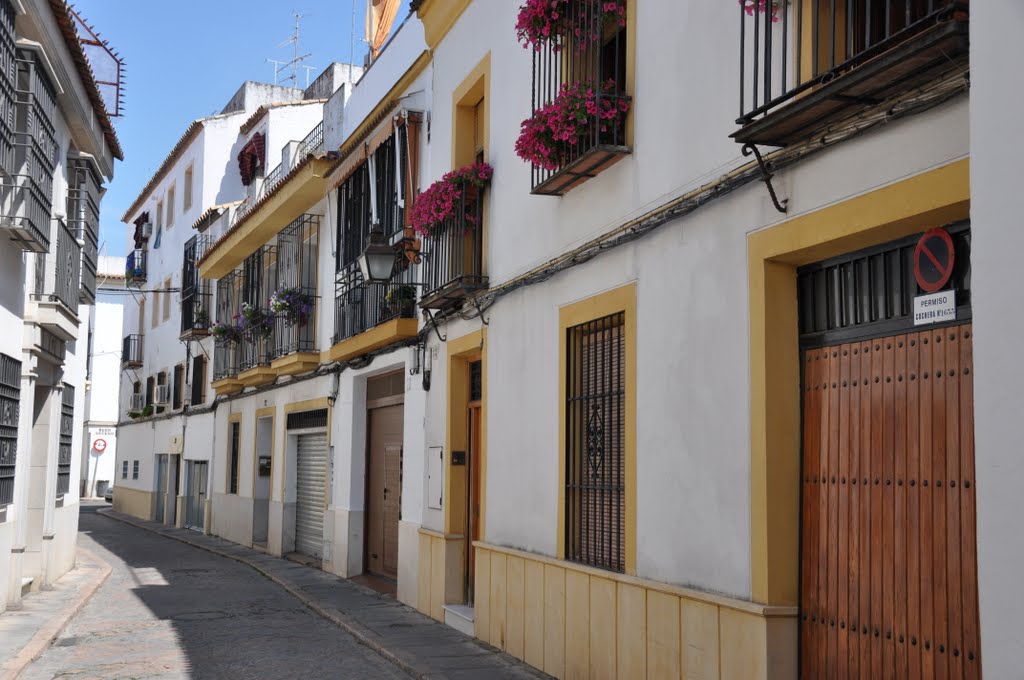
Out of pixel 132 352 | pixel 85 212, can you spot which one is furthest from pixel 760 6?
pixel 132 352

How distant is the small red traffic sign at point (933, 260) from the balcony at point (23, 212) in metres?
8.15

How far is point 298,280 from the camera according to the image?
1953cm

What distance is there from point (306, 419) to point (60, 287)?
6.48m

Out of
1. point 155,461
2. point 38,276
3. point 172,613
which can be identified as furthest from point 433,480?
point 155,461

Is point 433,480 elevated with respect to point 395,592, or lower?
elevated

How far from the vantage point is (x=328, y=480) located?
17.4m

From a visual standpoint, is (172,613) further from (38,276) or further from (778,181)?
(778,181)

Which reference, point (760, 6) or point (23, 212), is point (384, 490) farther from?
point (760, 6)

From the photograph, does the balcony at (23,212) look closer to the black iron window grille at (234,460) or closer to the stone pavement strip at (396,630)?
the stone pavement strip at (396,630)

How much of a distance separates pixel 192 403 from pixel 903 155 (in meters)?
25.5

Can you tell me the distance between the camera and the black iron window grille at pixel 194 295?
2677 cm

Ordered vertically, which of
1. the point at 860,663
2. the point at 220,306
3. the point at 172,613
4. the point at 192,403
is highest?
the point at 220,306

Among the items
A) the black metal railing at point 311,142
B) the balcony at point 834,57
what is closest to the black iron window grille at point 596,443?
the balcony at point 834,57

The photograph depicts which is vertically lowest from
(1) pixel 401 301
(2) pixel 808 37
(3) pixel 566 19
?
(1) pixel 401 301
